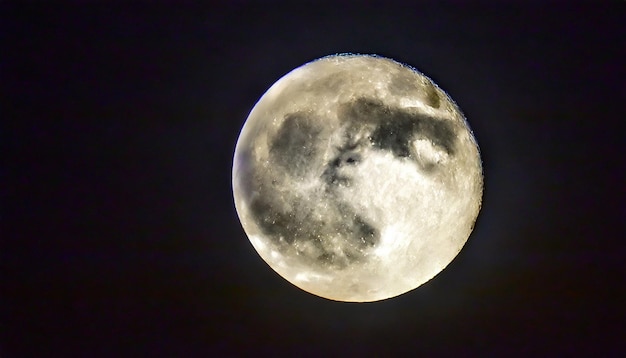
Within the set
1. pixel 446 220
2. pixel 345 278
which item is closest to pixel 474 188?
pixel 446 220

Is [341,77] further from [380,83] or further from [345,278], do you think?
[345,278]

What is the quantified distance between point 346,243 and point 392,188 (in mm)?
190

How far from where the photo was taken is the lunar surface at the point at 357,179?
1437 millimetres

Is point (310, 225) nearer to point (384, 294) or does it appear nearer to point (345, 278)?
point (345, 278)

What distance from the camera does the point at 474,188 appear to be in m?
1.62

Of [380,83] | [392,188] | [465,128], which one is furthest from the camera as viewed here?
[465,128]

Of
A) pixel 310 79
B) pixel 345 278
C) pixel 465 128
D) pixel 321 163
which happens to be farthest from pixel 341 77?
pixel 345 278

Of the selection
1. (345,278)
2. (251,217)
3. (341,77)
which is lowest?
(345,278)

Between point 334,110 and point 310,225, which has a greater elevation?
point 334,110

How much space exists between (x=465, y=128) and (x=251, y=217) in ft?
2.20

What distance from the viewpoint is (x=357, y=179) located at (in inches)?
56.0

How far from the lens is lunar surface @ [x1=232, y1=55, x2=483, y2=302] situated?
56.6 inches

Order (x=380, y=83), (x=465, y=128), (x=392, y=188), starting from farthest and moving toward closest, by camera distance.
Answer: (x=465, y=128) → (x=380, y=83) → (x=392, y=188)

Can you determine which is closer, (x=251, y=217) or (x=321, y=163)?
(x=321, y=163)
